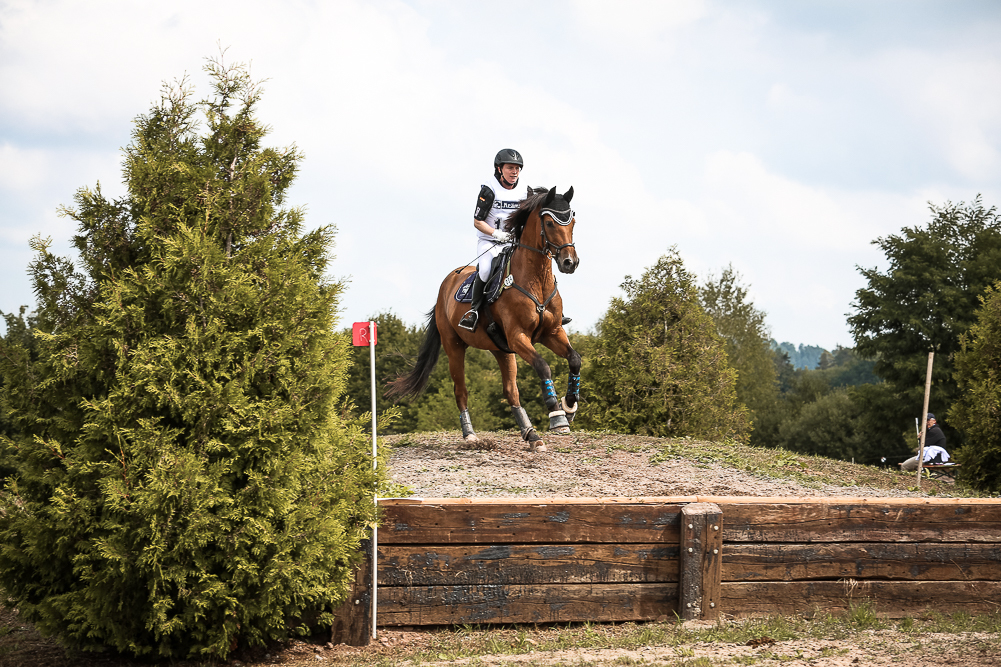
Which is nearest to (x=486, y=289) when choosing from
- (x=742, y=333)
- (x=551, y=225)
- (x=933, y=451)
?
(x=551, y=225)

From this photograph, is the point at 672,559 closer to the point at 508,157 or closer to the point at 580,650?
the point at 580,650

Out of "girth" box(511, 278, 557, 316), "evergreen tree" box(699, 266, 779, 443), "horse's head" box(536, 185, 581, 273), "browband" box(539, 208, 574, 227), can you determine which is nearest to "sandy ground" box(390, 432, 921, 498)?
"girth" box(511, 278, 557, 316)

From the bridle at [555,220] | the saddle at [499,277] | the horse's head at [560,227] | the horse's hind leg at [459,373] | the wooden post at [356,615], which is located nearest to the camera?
the wooden post at [356,615]

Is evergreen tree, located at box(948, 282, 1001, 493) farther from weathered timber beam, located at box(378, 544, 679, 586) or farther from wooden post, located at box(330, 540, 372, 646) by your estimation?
wooden post, located at box(330, 540, 372, 646)

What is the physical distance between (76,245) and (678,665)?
427 centimetres

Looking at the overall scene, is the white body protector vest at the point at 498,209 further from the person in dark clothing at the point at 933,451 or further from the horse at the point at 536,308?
the person in dark clothing at the point at 933,451

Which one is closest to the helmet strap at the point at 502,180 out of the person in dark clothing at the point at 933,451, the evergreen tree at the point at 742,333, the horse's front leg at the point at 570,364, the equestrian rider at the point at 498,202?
the equestrian rider at the point at 498,202

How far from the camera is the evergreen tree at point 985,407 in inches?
339

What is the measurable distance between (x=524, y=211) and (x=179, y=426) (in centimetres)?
544

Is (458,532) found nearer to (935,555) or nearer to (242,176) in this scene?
(242,176)

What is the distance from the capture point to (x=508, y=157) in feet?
30.6

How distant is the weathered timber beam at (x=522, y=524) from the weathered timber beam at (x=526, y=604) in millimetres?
312

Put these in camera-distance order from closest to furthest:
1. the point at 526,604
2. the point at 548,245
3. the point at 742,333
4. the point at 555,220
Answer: the point at 526,604 < the point at 555,220 < the point at 548,245 < the point at 742,333

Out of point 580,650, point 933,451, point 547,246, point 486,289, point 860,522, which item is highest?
point 547,246
